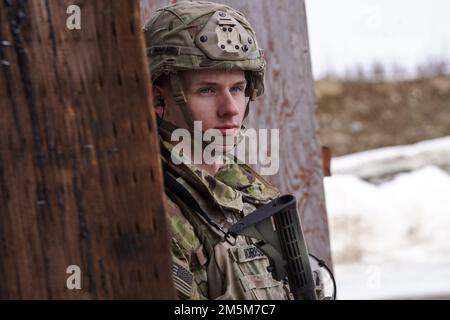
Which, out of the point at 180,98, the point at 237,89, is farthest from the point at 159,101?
the point at 237,89

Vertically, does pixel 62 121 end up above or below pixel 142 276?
above

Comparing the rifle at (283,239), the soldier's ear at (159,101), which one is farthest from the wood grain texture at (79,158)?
the soldier's ear at (159,101)

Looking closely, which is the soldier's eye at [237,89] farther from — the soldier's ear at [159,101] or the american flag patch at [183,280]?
the american flag patch at [183,280]

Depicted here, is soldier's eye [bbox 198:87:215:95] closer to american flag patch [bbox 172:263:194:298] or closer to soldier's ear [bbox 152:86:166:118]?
soldier's ear [bbox 152:86:166:118]

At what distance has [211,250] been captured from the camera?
249 centimetres

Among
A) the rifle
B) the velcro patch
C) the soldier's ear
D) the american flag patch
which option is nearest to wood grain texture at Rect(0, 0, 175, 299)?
the american flag patch

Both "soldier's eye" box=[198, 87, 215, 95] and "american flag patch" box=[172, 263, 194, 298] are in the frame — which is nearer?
"american flag patch" box=[172, 263, 194, 298]

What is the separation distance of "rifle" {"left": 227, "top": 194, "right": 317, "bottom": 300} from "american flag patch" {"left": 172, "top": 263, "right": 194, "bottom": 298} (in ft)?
0.55

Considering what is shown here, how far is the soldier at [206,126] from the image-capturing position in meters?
2.46

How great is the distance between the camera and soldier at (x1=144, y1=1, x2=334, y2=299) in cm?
246
